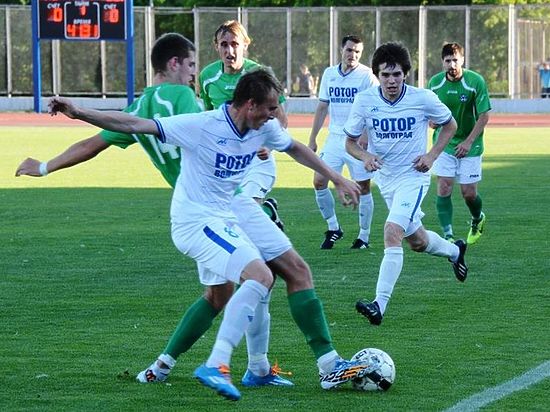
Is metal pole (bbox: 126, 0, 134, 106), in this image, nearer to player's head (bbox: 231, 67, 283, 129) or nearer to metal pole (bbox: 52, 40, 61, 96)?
metal pole (bbox: 52, 40, 61, 96)

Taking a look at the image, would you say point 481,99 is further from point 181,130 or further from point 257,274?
point 257,274

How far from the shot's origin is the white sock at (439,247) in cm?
1030

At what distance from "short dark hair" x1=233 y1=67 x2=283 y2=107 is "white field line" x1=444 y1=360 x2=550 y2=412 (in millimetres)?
1877

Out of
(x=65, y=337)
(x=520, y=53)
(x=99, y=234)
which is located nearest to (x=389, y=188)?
(x=65, y=337)

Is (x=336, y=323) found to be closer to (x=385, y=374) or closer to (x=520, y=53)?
(x=385, y=374)

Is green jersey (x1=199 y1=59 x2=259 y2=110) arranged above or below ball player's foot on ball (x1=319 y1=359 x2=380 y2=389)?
above

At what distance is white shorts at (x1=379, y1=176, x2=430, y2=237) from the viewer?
9.77 meters

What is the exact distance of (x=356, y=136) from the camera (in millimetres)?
10336

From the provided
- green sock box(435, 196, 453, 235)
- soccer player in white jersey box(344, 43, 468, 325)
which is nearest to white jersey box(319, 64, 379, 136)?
green sock box(435, 196, 453, 235)

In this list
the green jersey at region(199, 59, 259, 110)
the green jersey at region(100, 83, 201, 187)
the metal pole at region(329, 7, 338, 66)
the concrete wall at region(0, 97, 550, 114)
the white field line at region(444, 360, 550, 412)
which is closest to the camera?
the white field line at region(444, 360, 550, 412)

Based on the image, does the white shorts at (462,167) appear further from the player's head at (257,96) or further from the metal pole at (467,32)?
the metal pole at (467,32)

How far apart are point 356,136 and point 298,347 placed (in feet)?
7.78

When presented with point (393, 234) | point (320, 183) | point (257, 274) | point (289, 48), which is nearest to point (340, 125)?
point (320, 183)

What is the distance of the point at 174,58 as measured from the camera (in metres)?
7.69
